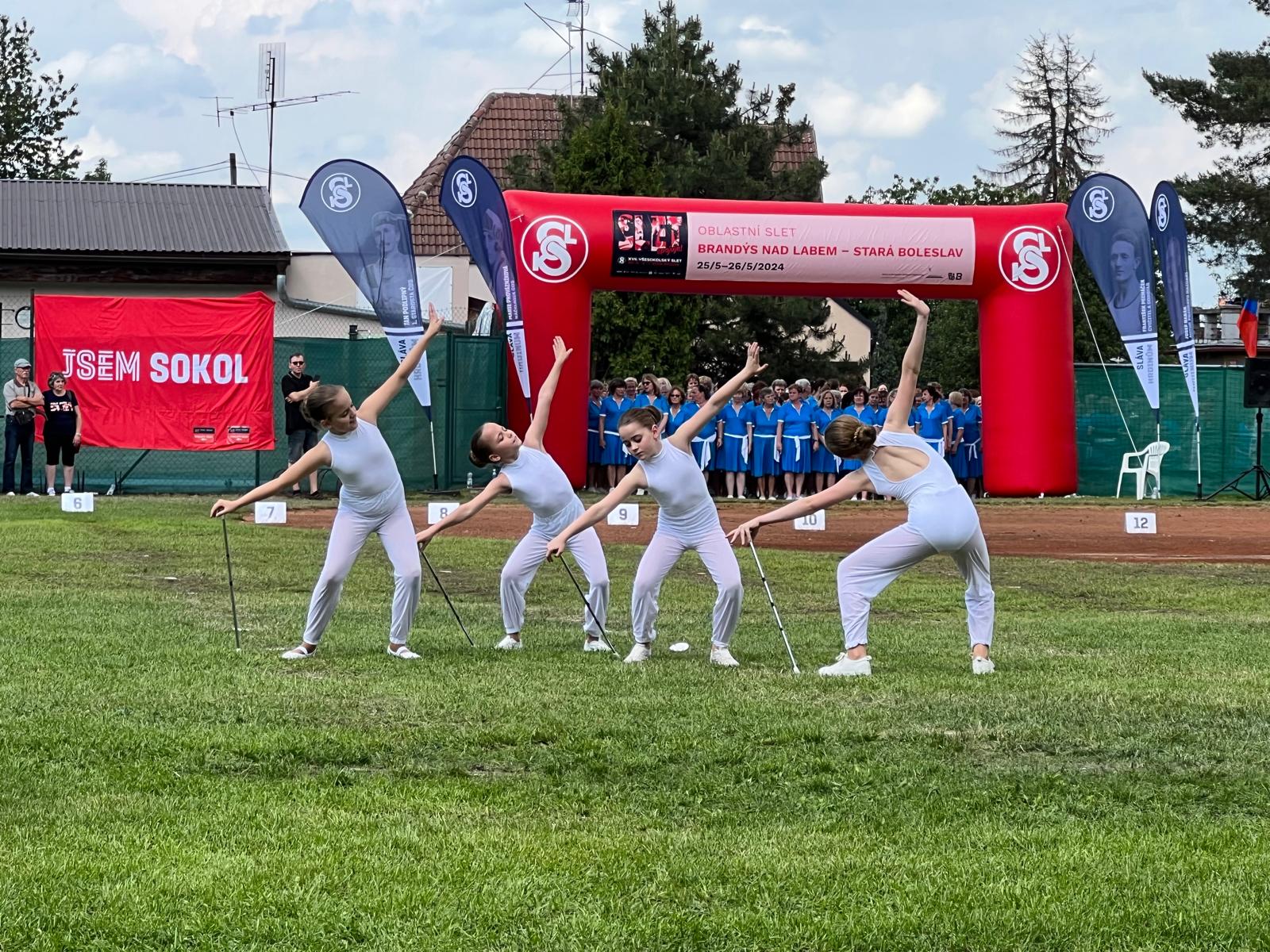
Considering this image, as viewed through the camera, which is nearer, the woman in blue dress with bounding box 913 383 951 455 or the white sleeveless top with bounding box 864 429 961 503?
the white sleeveless top with bounding box 864 429 961 503

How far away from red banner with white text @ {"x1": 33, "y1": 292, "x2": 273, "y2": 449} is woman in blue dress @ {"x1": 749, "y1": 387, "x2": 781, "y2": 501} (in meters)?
6.93

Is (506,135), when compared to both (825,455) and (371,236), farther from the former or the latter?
(371,236)

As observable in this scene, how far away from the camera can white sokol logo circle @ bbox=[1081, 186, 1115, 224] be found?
82.7 ft

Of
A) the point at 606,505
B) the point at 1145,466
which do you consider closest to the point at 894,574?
the point at 606,505

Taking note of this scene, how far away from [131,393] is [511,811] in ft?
62.9

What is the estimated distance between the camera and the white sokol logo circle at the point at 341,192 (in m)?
21.6

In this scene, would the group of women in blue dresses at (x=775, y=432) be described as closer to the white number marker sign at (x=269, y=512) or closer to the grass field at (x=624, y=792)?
the white number marker sign at (x=269, y=512)

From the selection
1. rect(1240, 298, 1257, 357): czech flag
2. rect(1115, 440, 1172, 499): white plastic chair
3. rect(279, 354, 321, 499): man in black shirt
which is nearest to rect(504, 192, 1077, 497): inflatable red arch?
rect(1115, 440, 1172, 499): white plastic chair

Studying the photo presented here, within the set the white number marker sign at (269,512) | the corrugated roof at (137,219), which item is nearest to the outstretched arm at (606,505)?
the white number marker sign at (269,512)

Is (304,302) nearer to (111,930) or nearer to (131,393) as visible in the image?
(131,393)

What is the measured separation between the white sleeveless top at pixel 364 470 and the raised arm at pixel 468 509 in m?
0.27

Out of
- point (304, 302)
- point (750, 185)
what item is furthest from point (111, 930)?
point (750, 185)

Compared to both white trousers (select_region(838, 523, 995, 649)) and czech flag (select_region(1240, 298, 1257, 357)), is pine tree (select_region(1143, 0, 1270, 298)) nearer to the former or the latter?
czech flag (select_region(1240, 298, 1257, 357))

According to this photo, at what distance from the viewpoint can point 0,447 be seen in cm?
2498
